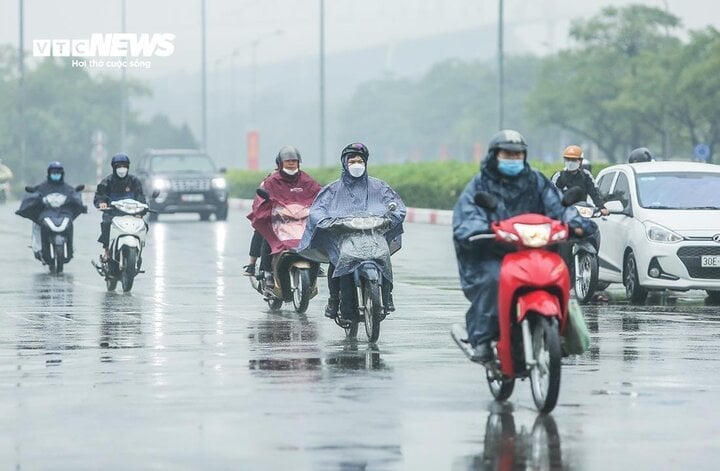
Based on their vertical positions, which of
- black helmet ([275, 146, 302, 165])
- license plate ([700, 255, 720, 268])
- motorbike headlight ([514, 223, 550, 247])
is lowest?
license plate ([700, 255, 720, 268])

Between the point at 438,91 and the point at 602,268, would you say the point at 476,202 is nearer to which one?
the point at 602,268

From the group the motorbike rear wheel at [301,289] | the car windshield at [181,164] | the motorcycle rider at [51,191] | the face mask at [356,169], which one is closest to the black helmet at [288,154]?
the motorbike rear wheel at [301,289]

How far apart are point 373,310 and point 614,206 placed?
18.7ft

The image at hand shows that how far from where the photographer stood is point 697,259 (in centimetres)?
2005

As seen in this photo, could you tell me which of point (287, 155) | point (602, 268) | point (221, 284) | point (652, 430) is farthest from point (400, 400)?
point (221, 284)

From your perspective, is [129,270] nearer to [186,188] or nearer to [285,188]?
[285,188]

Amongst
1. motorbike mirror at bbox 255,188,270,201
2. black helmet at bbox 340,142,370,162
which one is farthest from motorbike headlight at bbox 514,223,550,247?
motorbike mirror at bbox 255,188,270,201

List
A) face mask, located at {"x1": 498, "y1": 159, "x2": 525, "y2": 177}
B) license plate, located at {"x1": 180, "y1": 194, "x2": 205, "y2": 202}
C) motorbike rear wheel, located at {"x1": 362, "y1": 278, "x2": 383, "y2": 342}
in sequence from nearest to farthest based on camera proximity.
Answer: face mask, located at {"x1": 498, "y1": 159, "x2": 525, "y2": 177}, motorbike rear wheel, located at {"x1": 362, "y1": 278, "x2": 383, "y2": 342}, license plate, located at {"x1": 180, "y1": 194, "x2": 205, "y2": 202}

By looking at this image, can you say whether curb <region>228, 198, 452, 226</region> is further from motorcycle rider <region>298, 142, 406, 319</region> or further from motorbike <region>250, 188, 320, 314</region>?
motorcycle rider <region>298, 142, 406, 319</region>

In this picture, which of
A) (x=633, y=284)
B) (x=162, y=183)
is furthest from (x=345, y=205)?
(x=162, y=183)

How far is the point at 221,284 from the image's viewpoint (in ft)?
78.4

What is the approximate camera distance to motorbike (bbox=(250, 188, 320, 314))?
19047 mm

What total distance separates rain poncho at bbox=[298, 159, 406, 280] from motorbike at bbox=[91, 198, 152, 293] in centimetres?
686

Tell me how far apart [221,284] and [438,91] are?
153 metres
